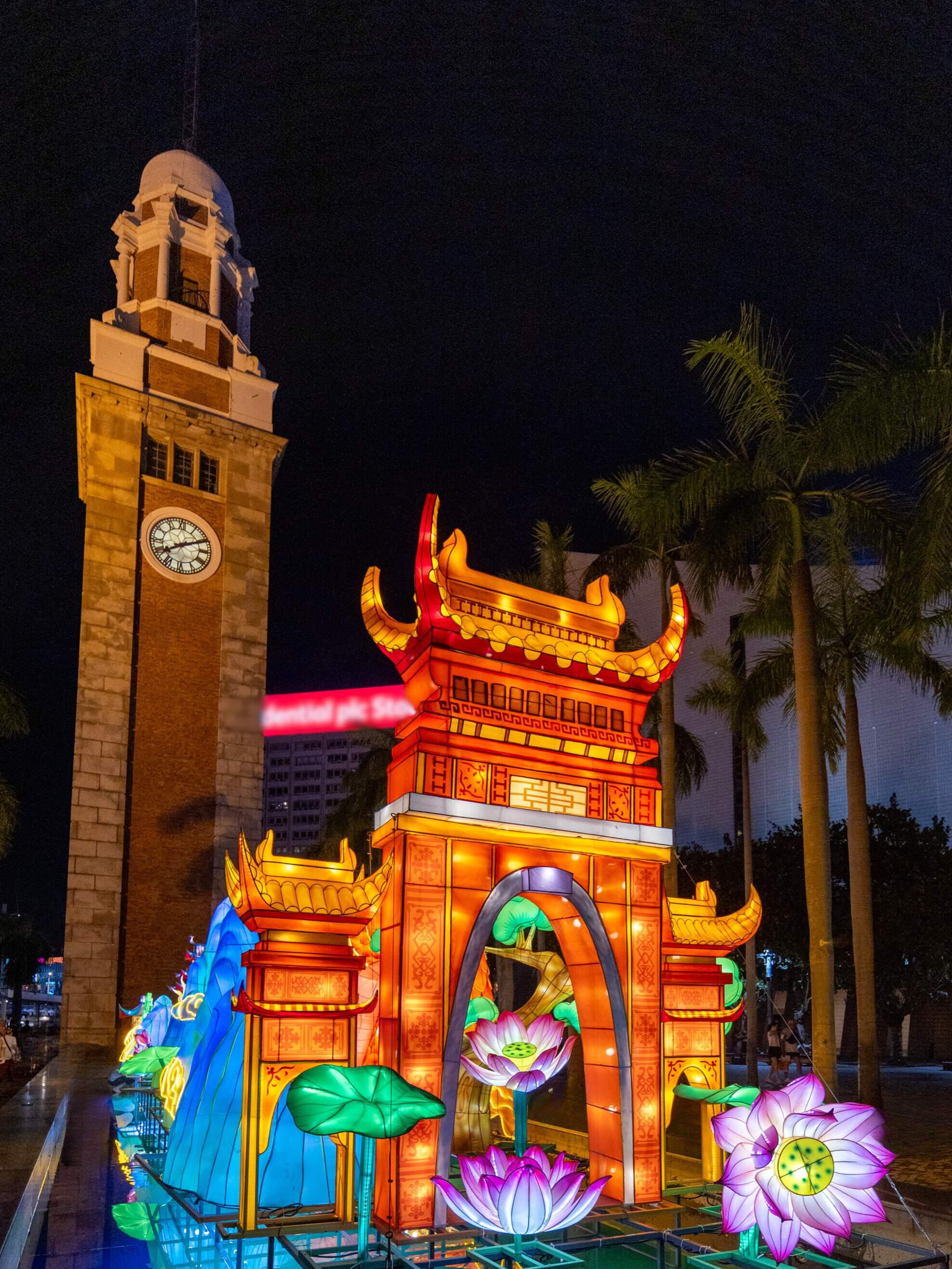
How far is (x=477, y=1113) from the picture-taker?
13969mm

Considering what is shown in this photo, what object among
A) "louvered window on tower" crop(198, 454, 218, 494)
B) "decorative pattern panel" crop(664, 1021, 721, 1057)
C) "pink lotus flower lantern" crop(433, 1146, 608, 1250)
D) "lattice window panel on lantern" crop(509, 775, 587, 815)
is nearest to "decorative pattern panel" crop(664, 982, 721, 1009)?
"decorative pattern panel" crop(664, 1021, 721, 1057)

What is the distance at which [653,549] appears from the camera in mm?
21984

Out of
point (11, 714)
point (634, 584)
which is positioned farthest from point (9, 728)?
point (634, 584)

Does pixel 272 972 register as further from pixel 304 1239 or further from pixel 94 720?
pixel 94 720

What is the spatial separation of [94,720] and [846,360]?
888 inches

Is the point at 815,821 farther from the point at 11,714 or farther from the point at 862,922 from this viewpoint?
the point at 11,714

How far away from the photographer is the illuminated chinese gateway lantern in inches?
414

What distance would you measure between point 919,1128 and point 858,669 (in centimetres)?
849

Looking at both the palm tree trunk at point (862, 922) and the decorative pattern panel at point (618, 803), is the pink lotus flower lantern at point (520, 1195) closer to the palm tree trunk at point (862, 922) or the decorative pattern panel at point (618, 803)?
the decorative pattern panel at point (618, 803)

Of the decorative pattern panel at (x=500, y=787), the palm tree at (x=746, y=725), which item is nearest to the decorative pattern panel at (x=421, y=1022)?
the decorative pattern panel at (x=500, y=787)

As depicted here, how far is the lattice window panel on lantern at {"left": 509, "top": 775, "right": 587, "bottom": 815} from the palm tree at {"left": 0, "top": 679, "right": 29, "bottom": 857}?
1705 centimetres

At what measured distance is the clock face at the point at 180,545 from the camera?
31.7 meters

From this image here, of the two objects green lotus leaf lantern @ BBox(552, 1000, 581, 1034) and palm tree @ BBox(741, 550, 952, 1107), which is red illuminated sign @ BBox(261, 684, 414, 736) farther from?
green lotus leaf lantern @ BBox(552, 1000, 581, 1034)

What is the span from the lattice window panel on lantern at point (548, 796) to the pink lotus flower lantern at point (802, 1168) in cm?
380
